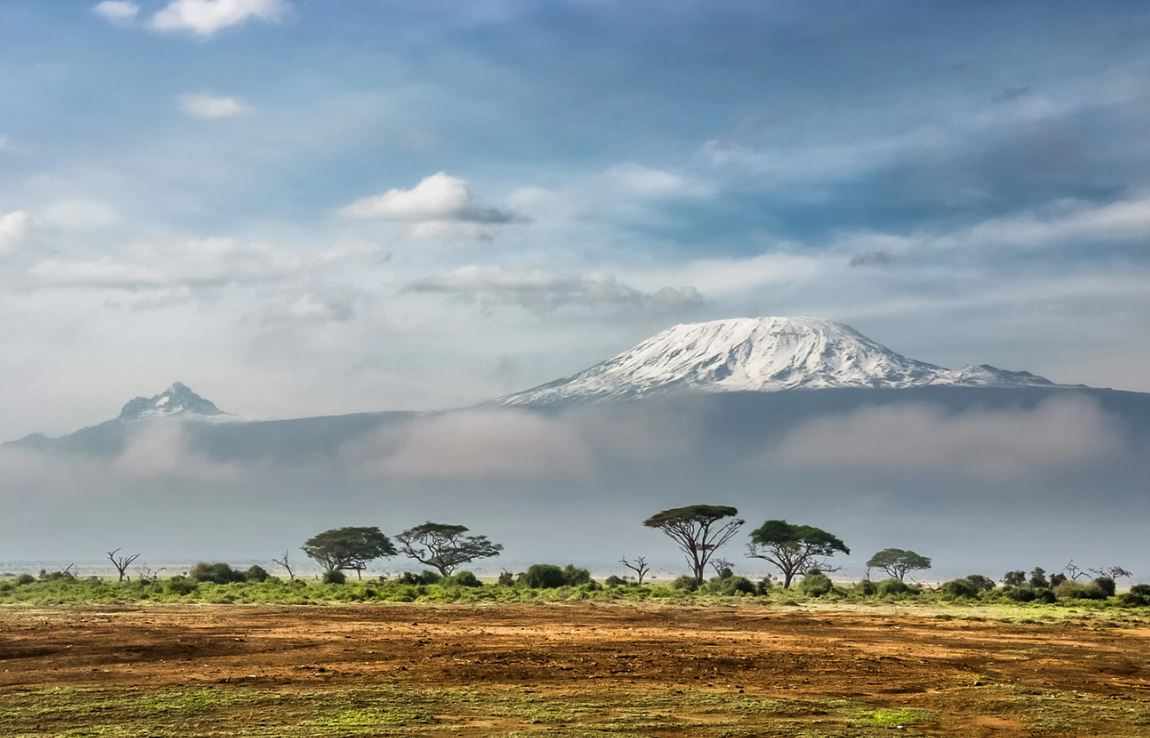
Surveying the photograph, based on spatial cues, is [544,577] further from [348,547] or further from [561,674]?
[561,674]

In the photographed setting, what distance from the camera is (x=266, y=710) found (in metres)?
22.7

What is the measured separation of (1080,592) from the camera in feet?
246

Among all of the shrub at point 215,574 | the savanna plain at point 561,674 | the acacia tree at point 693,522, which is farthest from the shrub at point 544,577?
the savanna plain at point 561,674

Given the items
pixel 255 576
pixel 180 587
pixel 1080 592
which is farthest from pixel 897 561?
pixel 180 587

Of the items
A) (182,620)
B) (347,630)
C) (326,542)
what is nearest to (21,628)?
(182,620)

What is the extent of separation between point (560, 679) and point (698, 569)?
253 feet

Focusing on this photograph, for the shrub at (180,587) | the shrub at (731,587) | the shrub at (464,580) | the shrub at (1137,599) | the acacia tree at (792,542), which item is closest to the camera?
the shrub at (1137,599)

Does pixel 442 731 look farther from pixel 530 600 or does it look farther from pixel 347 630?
pixel 530 600

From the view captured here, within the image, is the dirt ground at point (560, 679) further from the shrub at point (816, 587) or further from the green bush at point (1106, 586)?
the green bush at point (1106, 586)

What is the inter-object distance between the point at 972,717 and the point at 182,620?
30.0 metres

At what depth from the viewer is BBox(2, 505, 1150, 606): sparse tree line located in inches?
3113

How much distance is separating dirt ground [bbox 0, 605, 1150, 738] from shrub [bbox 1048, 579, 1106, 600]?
98.9 feet

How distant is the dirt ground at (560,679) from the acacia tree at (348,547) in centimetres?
8333

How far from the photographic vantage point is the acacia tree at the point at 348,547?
128250 mm
